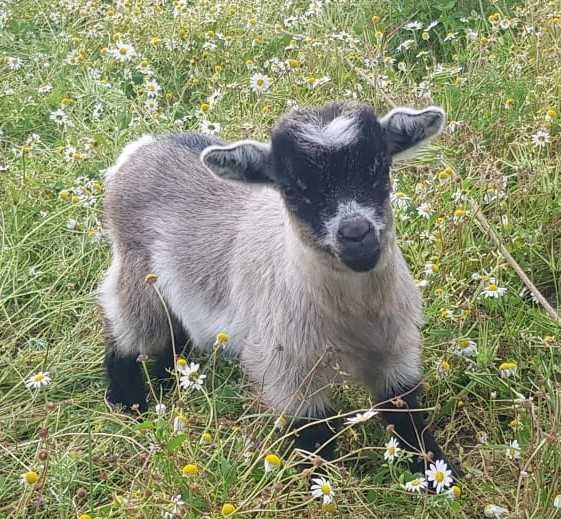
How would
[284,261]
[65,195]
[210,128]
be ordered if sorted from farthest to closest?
[210,128]
[65,195]
[284,261]

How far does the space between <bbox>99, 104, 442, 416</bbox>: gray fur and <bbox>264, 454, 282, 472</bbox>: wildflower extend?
36 centimetres

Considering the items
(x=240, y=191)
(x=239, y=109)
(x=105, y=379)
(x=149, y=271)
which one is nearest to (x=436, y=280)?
(x=240, y=191)

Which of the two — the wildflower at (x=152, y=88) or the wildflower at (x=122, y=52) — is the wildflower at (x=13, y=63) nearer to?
the wildflower at (x=122, y=52)

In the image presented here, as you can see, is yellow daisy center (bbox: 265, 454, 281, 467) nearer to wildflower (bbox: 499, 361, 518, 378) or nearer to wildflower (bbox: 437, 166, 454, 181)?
wildflower (bbox: 499, 361, 518, 378)

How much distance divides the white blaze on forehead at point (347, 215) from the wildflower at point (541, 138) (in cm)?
173

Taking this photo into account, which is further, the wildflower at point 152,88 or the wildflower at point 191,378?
the wildflower at point 152,88

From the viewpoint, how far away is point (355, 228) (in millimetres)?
3174

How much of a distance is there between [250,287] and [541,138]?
171 centimetres

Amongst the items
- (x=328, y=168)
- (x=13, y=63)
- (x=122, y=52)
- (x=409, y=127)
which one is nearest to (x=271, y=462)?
(x=328, y=168)

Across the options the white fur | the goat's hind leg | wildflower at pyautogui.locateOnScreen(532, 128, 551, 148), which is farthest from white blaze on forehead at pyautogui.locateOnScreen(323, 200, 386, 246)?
the white fur

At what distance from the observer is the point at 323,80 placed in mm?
5602

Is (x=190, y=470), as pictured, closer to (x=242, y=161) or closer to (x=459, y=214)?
(x=242, y=161)

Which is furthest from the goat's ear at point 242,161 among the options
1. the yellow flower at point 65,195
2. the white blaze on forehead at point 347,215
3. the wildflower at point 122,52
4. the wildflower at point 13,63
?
the wildflower at point 13,63

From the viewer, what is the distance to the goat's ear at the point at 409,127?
3.54 m
